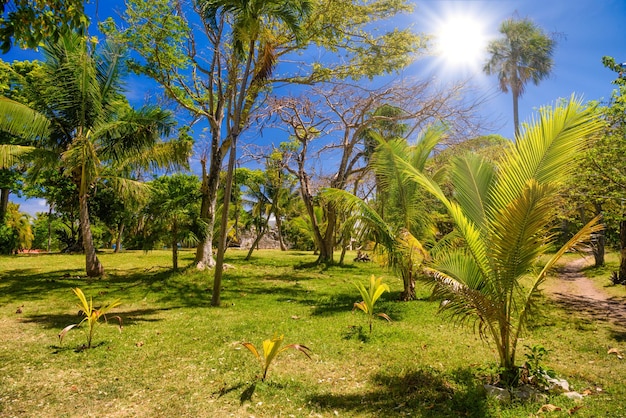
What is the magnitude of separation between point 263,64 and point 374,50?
7135 millimetres

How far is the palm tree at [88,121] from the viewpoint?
11953 mm

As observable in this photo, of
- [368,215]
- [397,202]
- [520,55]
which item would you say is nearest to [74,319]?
[368,215]

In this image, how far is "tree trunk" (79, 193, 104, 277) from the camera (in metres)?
12.4

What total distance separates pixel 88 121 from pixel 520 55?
34.5 meters

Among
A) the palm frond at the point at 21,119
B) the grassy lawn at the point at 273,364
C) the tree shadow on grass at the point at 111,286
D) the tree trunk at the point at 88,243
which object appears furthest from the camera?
the tree trunk at the point at 88,243

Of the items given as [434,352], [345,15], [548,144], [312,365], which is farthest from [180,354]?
[345,15]

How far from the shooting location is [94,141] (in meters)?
12.7

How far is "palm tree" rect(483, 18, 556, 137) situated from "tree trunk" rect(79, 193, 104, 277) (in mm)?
32872

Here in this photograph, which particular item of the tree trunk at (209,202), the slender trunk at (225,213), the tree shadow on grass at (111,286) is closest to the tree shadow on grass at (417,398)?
the slender trunk at (225,213)

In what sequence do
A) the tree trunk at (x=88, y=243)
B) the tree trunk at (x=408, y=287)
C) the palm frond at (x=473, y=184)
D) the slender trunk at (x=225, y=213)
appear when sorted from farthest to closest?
the tree trunk at (x=88, y=243)
the tree trunk at (x=408, y=287)
the slender trunk at (x=225, y=213)
the palm frond at (x=473, y=184)

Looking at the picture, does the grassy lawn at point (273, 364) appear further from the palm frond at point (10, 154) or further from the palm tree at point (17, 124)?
the palm tree at point (17, 124)

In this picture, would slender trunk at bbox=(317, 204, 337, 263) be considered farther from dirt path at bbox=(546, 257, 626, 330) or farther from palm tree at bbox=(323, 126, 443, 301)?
dirt path at bbox=(546, 257, 626, 330)

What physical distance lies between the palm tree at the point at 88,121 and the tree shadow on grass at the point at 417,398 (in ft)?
36.0

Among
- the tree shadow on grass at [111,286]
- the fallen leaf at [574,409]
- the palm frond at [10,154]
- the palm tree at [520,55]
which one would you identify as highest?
the palm tree at [520,55]
